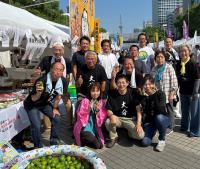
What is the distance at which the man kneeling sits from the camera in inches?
207

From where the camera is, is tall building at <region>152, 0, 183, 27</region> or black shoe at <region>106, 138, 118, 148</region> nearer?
black shoe at <region>106, 138, 118, 148</region>

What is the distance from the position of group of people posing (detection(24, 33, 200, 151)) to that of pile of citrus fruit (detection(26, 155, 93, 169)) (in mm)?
1254

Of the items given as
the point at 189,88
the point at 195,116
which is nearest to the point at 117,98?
the point at 189,88

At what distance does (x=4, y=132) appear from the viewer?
4.59m

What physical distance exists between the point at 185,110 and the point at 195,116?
0.28 metres

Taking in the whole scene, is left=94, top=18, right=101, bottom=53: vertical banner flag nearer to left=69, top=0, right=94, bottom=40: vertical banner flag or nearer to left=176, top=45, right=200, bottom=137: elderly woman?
left=69, top=0, right=94, bottom=40: vertical banner flag

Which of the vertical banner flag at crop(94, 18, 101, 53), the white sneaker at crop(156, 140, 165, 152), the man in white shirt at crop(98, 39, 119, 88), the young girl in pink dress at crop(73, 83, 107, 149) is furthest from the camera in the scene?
the vertical banner flag at crop(94, 18, 101, 53)

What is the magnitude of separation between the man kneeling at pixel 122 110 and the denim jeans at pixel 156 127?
13cm

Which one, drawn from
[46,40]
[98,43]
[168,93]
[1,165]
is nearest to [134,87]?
Result: [168,93]

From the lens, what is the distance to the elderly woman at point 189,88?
17.9ft

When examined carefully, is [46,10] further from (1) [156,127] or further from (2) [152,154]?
(2) [152,154]

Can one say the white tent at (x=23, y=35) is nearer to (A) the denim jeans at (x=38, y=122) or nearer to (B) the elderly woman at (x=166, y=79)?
(A) the denim jeans at (x=38, y=122)

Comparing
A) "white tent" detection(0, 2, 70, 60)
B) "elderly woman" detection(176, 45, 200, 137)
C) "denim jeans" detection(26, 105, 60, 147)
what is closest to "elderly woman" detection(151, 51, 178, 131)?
"elderly woman" detection(176, 45, 200, 137)

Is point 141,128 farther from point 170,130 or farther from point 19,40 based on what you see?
point 19,40
